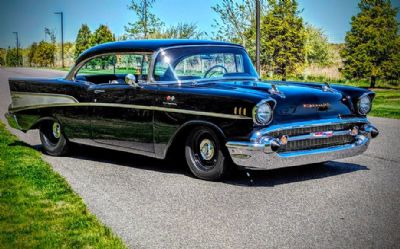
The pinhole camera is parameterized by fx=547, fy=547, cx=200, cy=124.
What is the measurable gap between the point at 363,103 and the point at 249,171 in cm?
153

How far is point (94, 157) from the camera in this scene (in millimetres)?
7379

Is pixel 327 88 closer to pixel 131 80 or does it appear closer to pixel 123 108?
pixel 131 80

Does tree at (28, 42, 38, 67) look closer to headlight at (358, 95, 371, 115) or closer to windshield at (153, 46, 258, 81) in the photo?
windshield at (153, 46, 258, 81)

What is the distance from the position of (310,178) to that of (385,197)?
103 centimetres

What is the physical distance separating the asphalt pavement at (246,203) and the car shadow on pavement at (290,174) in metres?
0.01

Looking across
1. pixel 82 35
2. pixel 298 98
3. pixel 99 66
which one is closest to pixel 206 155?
pixel 298 98

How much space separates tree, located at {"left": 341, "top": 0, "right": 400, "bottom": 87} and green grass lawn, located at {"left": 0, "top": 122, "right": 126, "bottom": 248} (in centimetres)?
2143

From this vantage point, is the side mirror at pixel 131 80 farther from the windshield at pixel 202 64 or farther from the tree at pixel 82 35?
the tree at pixel 82 35

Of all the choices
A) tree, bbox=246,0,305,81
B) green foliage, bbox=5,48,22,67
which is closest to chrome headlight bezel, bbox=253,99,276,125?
tree, bbox=246,0,305,81

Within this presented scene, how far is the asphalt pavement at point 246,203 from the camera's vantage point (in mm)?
3928

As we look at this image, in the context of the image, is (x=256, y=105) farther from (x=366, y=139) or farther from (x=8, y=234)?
(x=8, y=234)

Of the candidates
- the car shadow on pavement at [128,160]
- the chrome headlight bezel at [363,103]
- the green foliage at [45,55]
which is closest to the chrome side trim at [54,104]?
the car shadow on pavement at [128,160]

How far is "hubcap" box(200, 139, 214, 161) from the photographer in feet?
18.9

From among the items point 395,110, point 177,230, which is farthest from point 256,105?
point 395,110
